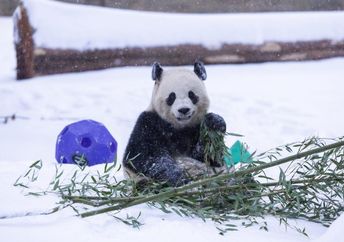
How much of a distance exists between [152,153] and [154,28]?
433 centimetres

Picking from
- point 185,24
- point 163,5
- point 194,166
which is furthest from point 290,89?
point 194,166

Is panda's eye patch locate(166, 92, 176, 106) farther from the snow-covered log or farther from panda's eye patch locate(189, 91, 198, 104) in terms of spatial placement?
the snow-covered log

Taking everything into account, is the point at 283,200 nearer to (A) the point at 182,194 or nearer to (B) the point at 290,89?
(A) the point at 182,194

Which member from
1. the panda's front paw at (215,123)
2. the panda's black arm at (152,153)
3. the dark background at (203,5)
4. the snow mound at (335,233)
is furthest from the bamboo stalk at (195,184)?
the dark background at (203,5)

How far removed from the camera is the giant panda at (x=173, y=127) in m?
2.38

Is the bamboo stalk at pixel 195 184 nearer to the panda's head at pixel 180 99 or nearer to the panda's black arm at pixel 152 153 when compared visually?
the panda's black arm at pixel 152 153

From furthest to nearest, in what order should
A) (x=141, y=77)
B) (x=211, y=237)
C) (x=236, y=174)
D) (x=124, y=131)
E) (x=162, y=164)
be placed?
(x=141, y=77) → (x=124, y=131) → (x=162, y=164) → (x=236, y=174) → (x=211, y=237)

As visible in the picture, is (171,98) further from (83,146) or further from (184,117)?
(83,146)

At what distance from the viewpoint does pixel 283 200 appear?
188cm

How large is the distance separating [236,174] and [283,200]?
7.8 inches

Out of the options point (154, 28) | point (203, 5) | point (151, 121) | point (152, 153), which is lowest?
point (152, 153)

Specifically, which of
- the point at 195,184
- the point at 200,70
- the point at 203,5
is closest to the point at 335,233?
the point at 195,184

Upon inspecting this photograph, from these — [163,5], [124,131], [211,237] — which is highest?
[163,5]

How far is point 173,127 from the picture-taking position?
250 centimetres
